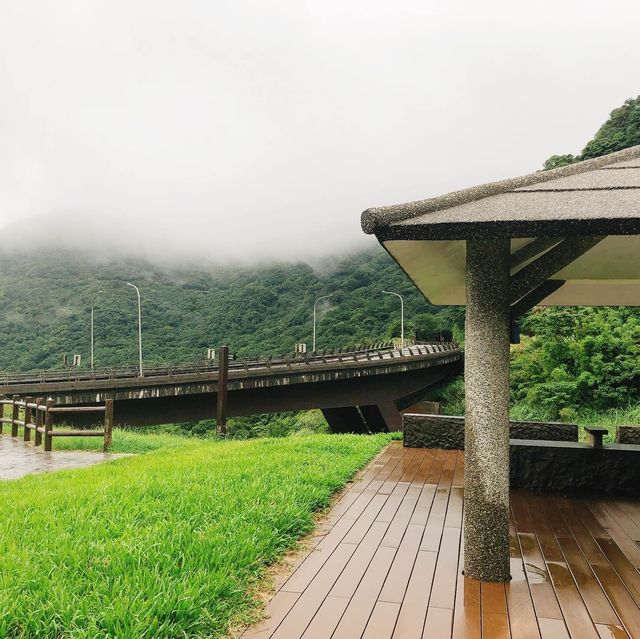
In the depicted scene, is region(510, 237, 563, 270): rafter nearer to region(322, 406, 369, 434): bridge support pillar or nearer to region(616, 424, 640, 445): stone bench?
region(616, 424, 640, 445): stone bench

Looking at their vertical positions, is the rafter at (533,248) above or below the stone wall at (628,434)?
above

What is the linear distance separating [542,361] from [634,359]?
12.2ft

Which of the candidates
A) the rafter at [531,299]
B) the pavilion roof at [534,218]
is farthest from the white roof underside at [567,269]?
the rafter at [531,299]

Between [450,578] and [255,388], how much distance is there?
23.8m

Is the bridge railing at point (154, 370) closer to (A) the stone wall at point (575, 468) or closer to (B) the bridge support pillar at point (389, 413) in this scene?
(B) the bridge support pillar at point (389, 413)

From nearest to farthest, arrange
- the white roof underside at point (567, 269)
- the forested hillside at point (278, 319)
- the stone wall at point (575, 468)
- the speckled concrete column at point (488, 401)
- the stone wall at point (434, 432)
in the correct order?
the speckled concrete column at point (488, 401) < the white roof underside at point (567, 269) < the stone wall at point (575, 468) < the stone wall at point (434, 432) < the forested hillside at point (278, 319)

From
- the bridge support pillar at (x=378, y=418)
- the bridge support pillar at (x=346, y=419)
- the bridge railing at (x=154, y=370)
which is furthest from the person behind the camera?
the bridge support pillar at (x=346, y=419)

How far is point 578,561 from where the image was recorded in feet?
14.4

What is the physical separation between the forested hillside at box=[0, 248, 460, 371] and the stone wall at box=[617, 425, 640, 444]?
41694mm

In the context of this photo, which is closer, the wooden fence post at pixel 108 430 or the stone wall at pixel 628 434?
the stone wall at pixel 628 434

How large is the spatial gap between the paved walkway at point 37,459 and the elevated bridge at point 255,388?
9.42 m

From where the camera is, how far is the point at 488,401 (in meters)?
3.89

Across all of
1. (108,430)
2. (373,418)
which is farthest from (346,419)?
(108,430)

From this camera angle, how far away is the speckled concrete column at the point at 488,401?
3877mm
